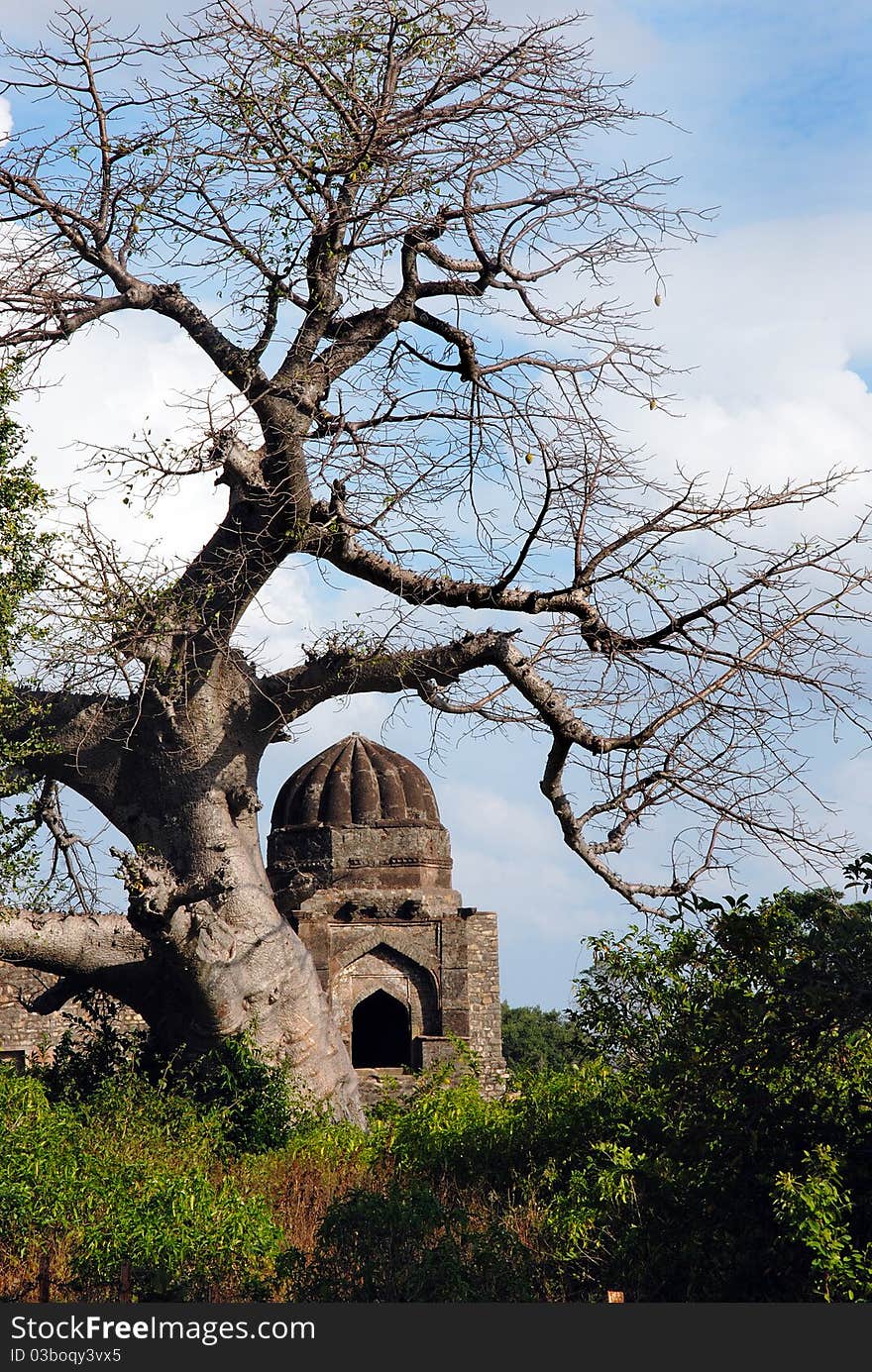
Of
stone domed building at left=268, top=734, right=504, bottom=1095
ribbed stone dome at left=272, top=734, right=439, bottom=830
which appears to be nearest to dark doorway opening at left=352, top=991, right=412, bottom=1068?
stone domed building at left=268, top=734, right=504, bottom=1095

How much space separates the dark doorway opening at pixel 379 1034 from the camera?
22.1m

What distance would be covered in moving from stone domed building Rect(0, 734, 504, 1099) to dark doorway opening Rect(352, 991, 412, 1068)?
1.4 inches

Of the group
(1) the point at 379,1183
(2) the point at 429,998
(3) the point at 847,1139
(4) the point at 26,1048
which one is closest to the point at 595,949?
(1) the point at 379,1183

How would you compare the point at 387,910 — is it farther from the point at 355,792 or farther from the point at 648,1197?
the point at 648,1197

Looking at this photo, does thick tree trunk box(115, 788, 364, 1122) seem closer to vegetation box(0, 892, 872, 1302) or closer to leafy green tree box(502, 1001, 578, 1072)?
vegetation box(0, 892, 872, 1302)

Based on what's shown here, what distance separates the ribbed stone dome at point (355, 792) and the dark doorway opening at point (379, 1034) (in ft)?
10.6

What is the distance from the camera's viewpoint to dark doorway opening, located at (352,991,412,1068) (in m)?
22.1

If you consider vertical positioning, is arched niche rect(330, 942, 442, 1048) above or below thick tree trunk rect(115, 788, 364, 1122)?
above

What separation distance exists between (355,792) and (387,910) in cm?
225

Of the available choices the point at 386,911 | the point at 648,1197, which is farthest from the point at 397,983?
the point at 648,1197

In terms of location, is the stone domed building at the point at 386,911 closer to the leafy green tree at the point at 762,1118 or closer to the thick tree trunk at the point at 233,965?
the thick tree trunk at the point at 233,965

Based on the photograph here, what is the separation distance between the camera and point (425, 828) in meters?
Result: 20.9

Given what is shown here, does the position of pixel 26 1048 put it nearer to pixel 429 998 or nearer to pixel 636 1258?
pixel 429 998

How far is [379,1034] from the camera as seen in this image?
74.0ft
